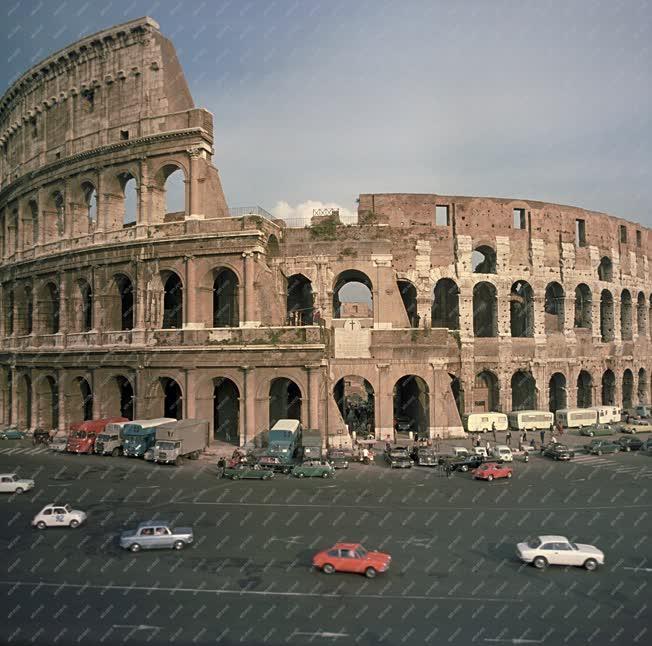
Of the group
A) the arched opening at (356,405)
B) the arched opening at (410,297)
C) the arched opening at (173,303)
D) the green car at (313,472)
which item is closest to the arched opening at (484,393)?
the arched opening at (410,297)

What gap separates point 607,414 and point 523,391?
6475 mm

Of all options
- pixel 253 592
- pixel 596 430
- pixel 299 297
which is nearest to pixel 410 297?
pixel 299 297

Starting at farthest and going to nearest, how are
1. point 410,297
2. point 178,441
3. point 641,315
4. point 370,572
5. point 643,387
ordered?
point 641,315, point 643,387, point 410,297, point 178,441, point 370,572

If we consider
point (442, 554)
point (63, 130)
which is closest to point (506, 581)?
point (442, 554)

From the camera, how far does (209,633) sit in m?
12.6

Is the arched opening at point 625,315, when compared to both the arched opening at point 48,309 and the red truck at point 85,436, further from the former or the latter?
the arched opening at point 48,309

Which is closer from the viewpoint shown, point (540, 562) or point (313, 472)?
point (540, 562)

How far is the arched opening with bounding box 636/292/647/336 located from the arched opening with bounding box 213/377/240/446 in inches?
1528

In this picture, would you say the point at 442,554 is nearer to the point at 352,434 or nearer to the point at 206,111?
the point at 352,434

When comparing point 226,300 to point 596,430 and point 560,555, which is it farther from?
point 560,555

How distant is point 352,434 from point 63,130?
31258mm

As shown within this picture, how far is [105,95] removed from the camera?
38750 mm

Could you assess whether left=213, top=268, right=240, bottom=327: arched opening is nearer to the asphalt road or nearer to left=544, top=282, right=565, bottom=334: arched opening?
the asphalt road

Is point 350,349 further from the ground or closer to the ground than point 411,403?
further from the ground
